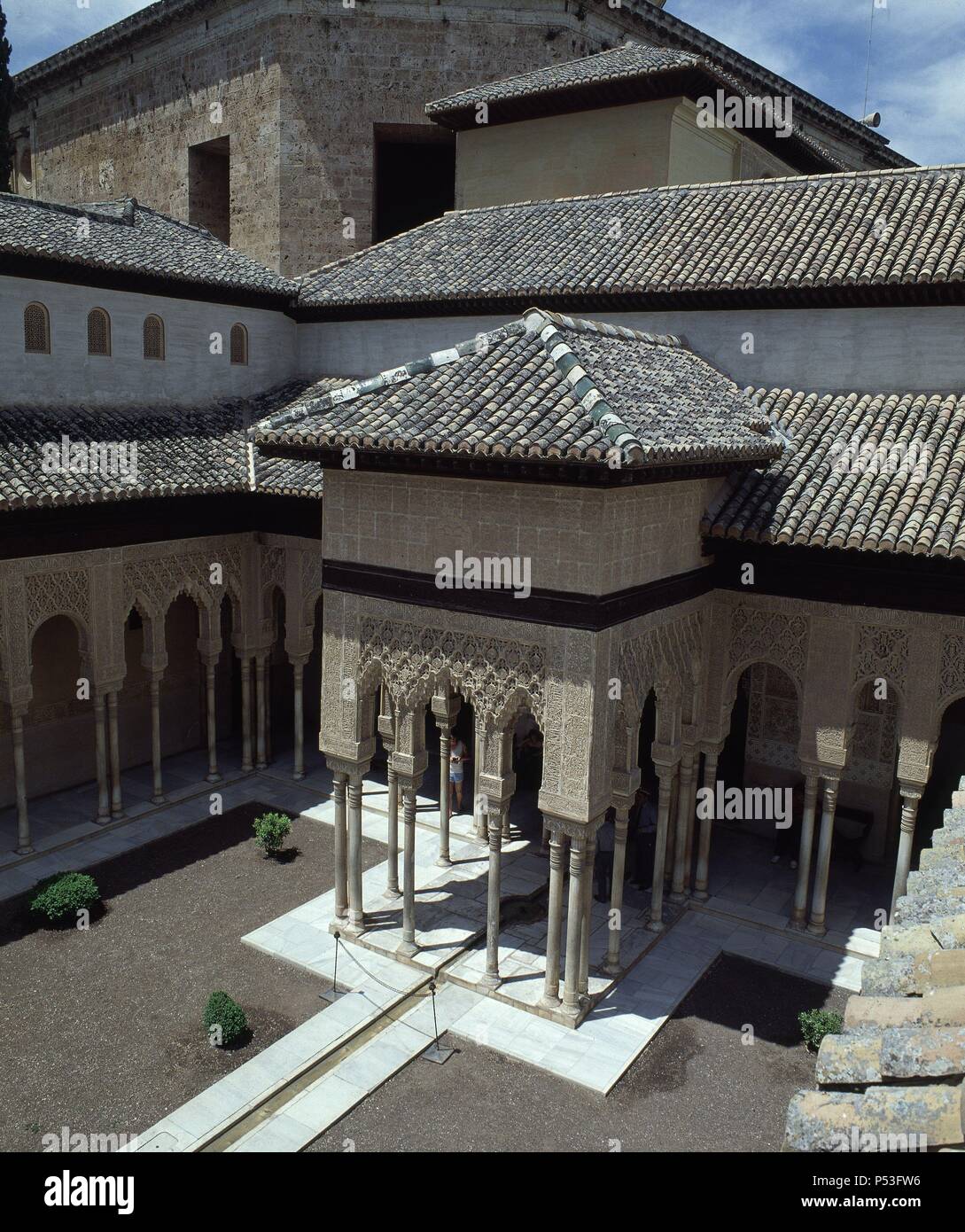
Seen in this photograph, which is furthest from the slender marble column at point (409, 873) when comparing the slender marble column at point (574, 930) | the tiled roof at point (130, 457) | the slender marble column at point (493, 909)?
the tiled roof at point (130, 457)

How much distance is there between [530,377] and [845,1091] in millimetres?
7084

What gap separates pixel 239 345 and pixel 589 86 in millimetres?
7152

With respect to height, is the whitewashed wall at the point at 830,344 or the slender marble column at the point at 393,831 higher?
the whitewashed wall at the point at 830,344

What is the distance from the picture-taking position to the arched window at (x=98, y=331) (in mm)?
14008

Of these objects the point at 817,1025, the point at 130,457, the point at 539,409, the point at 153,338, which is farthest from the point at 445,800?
the point at 153,338

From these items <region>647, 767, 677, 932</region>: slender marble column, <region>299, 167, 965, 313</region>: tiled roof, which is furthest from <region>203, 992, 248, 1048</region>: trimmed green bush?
<region>299, 167, 965, 313</region>: tiled roof

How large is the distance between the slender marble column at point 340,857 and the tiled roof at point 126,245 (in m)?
7.70

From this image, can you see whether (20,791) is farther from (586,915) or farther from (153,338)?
(586,915)

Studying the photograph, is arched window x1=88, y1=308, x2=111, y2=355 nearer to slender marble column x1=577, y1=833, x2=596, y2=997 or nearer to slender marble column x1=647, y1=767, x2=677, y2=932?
slender marble column x1=647, y1=767, x2=677, y2=932

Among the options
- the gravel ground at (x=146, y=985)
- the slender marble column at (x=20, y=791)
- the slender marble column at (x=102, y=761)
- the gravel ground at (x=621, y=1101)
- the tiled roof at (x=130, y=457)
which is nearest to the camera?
the gravel ground at (x=621, y=1101)

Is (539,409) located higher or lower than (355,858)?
higher

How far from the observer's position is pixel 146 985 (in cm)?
998

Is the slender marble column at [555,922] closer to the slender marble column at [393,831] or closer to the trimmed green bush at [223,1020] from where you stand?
the slender marble column at [393,831]
